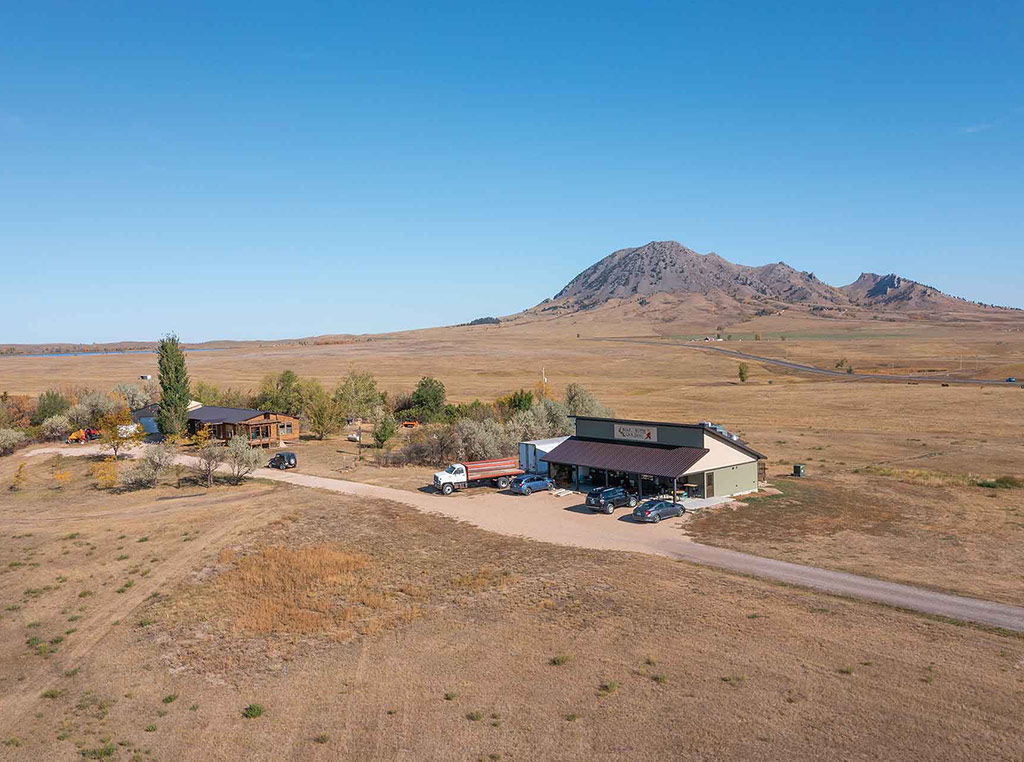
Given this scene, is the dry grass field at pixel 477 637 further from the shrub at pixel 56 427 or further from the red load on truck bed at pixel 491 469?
the shrub at pixel 56 427

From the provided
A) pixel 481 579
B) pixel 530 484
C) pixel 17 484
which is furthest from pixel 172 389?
pixel 481 579

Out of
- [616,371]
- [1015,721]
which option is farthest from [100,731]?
[616,371]

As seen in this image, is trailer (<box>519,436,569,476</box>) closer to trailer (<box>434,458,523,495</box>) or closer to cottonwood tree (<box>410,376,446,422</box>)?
trailer (<box>434,458,523,495</box>)

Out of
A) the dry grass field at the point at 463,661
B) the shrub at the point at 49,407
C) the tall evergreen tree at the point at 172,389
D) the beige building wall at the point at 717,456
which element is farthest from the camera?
the shrub at the point at 49,407

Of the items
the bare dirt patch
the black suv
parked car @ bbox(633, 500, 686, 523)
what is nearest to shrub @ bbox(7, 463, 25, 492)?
the black suv

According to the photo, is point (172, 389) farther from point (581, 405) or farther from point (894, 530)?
point (894, 530)

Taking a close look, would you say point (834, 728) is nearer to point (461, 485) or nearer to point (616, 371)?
point (461, 485)

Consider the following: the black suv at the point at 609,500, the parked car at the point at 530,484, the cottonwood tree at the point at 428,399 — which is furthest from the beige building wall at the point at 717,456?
the cottonwood tree at the point at 428,399
